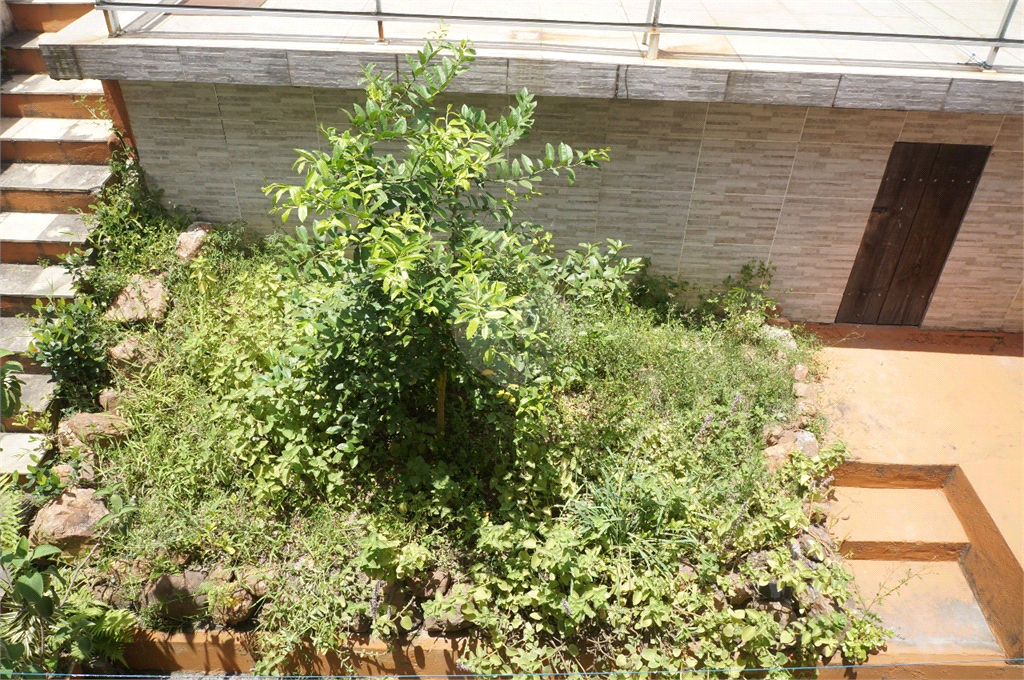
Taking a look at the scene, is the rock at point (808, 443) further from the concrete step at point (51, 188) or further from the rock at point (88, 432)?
the concrete step at point (51, 188)

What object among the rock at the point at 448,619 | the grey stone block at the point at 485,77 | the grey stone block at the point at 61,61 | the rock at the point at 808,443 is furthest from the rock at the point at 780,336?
the grey stone block at the point at 61,61

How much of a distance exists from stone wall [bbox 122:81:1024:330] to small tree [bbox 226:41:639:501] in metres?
1.25

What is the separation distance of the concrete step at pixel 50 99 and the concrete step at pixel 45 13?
76 cm

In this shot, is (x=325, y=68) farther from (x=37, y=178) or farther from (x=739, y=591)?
(x=739, y=591)

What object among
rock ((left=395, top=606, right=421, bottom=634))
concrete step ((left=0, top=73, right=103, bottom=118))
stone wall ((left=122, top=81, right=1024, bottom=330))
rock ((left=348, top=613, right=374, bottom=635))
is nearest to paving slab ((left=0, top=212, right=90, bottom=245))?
stone wall ((left=122, top=81, right=1024, bottom=330))

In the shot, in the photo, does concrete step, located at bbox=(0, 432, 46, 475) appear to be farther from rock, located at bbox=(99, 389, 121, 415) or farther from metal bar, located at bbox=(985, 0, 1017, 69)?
metal bar, located at bbox=(985, 0, 1017, 69)

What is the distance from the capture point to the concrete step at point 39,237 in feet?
19.0

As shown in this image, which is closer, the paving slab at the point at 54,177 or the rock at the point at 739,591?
the rock at the point at 739,591

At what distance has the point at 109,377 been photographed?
542 centimetres

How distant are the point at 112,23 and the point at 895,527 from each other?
267 inches

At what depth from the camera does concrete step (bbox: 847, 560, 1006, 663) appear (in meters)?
4.73

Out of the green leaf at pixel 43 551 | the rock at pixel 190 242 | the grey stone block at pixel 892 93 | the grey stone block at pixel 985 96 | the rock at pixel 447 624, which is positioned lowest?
the rock at pixel 447 624

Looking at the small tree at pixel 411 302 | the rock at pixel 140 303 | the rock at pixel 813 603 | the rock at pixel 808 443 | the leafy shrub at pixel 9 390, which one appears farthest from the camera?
the rock at pixel 140 303

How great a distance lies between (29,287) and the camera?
5.69 m
